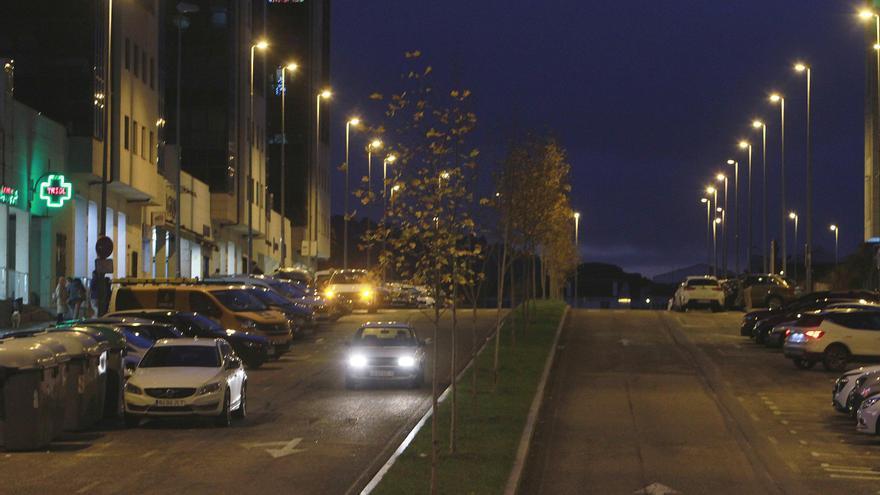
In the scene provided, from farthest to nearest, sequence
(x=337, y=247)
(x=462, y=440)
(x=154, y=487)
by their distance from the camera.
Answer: (x=337, y=247), (x=462, y=440), (x=154, y=487)

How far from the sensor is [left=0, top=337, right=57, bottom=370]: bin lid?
2133 cm

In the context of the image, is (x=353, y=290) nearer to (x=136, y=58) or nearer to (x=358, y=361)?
(x=136, y=58)

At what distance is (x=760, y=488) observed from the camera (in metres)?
18.9

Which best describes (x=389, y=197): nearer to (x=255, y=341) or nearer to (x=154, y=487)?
(x=154, y=487)

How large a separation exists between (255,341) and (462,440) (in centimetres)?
1673

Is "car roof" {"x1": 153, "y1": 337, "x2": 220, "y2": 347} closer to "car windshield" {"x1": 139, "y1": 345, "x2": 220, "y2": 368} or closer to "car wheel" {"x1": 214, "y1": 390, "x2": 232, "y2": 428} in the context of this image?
"car windshield" {"x1": 139, "y1": 345, "x2": 220, "y2": 368}

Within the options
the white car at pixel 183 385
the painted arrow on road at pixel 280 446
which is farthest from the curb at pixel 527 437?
the white car at pixel 183 385

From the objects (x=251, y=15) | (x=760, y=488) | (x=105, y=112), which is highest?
(x=251, y=15)

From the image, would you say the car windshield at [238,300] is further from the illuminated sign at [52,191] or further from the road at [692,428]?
the illuminated sign at [52,191]

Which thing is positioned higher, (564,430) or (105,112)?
(105,112)

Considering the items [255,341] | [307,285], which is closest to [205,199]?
[307,285]

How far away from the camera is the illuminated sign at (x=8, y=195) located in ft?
147

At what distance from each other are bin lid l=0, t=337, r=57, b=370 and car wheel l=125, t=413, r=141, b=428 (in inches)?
110

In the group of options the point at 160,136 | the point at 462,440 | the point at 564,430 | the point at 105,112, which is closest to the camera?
the point at 462,440
